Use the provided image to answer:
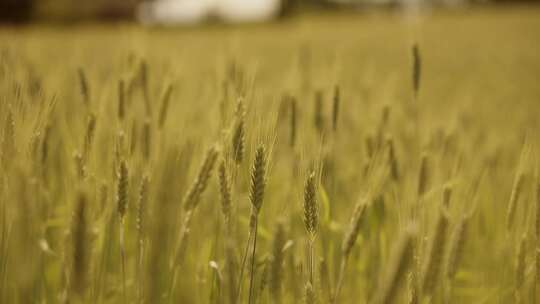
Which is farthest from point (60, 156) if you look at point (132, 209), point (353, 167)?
point (353, 167)

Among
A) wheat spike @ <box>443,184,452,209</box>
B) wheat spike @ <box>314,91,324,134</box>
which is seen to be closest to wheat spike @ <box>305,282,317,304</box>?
wheat spike @ <box>443,184,452,209</box>

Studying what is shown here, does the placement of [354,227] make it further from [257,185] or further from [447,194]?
[447,194]

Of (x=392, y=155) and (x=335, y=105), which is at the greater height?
(x=335, y=105)

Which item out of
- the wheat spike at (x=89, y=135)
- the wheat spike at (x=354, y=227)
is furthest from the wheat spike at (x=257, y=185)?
the wheat spike at (x=89, y=135)

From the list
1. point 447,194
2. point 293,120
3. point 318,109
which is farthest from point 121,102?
point 447,194

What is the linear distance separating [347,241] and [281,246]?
79mm

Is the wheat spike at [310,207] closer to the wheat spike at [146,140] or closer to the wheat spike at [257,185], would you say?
the wheat spike at [257,185]

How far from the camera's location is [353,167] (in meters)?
1.22

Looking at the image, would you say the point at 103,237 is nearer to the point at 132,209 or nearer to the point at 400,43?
the point at 132,209

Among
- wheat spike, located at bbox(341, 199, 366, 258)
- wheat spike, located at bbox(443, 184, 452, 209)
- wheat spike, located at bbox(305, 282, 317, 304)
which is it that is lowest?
wheat spike, located at bbox(305, 282, 317, 304)

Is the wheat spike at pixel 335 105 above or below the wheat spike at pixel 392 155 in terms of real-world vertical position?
above

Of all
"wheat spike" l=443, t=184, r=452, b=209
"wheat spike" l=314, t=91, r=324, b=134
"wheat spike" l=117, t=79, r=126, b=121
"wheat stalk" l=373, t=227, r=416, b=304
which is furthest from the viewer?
"wheat spike" l=314, t=91, r=324, b=134

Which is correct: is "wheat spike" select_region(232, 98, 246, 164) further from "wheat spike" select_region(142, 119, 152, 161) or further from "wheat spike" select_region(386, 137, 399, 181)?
"wheat spike" select_region(386, 137, 399, 181)

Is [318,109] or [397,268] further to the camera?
[318,109]
